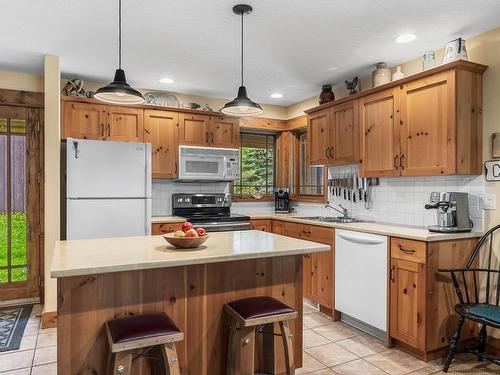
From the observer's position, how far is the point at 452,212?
114 inches

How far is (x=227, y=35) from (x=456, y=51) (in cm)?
181

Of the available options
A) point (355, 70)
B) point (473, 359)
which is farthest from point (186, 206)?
point (473, 359)

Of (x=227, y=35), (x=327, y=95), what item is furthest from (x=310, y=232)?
(x=227, y=35)

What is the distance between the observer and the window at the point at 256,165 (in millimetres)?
5371

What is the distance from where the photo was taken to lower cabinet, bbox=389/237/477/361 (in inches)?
106

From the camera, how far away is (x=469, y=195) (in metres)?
3.01

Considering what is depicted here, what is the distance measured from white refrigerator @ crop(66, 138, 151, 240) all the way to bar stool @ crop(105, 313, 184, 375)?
1965mm

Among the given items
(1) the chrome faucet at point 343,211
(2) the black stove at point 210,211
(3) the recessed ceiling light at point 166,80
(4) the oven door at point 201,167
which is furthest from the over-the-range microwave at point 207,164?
(1) the chrome faucet at point 343,211

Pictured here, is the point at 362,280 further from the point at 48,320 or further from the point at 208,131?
the point at 48,320

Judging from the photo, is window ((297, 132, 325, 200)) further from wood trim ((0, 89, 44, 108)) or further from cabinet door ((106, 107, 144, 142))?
wood trim ((0, 89, 44, 108))

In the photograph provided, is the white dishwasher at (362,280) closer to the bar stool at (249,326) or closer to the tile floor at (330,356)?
the tile floor at (330,356)

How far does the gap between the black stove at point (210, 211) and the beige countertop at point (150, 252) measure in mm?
1592

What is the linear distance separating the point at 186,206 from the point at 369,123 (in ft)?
7.96

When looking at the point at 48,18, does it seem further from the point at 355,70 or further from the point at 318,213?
the point at 318,213
